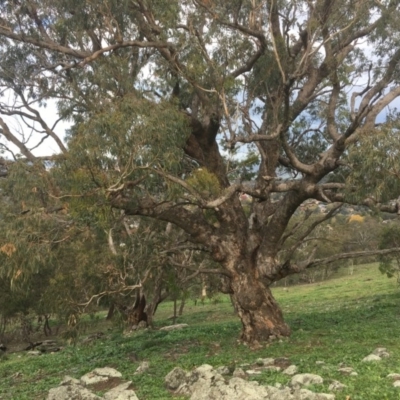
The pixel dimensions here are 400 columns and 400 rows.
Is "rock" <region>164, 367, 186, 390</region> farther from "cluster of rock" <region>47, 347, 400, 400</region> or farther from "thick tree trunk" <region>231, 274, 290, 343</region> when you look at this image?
"thick tree trunk" <region>231, 274, 290, 343</region>

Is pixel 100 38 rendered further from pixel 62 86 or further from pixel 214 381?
pixel 214 381

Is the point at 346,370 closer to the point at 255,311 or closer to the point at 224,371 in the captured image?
the point at 224,371

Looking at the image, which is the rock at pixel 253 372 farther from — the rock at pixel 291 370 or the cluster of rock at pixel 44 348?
the cluster of rock at pixel 44 348

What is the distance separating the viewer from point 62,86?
47.4 ft

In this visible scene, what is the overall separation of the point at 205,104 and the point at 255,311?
4979 mm

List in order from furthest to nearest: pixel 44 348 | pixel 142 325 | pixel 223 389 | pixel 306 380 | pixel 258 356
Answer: pixel 44 348, pixel 142 325, pixel 258 356, pixel 306 380, pixel 223 389

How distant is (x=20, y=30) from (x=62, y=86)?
2.10 metres

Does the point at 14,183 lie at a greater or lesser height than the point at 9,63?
lesser

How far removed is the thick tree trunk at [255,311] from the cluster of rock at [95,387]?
137 inches

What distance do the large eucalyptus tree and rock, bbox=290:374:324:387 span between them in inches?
156

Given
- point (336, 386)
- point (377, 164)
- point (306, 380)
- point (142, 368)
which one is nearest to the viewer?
point (336, 386)

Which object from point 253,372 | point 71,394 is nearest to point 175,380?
point 253,372

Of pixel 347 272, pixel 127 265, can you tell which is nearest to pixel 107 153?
pixel 127 265

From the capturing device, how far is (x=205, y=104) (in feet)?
38.8
